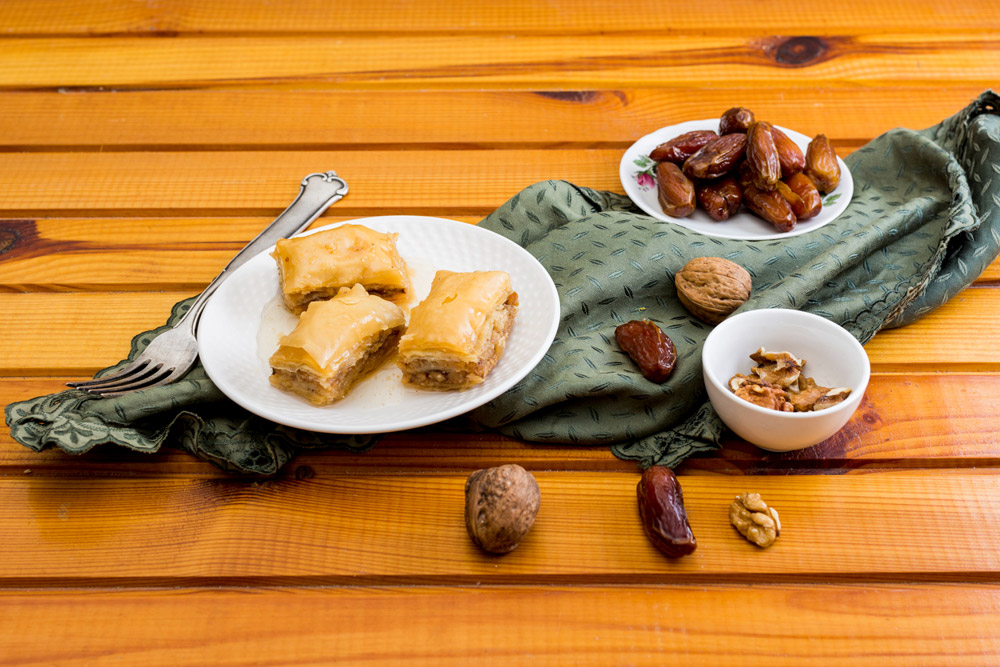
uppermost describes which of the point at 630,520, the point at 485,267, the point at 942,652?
the point at 485,267

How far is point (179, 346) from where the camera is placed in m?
1.58

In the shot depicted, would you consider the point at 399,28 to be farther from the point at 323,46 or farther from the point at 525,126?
the point at 525,126

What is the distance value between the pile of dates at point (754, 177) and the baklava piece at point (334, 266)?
655 mm

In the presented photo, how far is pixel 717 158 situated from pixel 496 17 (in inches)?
44.3

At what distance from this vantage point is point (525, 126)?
7.43 ft

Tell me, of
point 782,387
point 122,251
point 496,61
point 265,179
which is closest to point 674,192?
point 782,387

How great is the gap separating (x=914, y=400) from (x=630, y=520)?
0.62 m

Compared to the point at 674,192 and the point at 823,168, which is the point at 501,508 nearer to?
the point at 674,192

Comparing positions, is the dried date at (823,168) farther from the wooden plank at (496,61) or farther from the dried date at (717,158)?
the wooden plank at (496,61)

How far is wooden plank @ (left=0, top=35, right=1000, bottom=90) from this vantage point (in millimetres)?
2428

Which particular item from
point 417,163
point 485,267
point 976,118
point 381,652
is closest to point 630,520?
point 381,652

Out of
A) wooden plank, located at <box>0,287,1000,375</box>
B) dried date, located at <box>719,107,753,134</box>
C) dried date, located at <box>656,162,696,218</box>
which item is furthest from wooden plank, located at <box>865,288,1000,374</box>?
dried date, located at <box>719,107,753,134</box>

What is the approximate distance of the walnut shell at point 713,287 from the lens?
159cm

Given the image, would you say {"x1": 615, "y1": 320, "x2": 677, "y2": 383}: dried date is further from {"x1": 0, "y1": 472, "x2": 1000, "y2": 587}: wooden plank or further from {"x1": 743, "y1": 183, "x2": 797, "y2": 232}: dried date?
{"x1": 743, "y1": 183, "x2": 797, "y2": 232}: dried date
